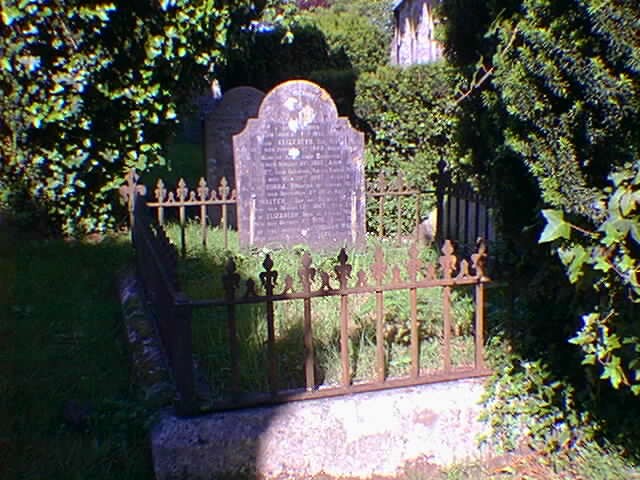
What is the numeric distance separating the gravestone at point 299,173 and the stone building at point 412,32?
439 inches

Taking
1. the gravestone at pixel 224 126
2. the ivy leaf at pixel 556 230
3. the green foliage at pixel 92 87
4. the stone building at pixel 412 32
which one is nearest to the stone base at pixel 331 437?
the ivy leaf at pixel 556 230

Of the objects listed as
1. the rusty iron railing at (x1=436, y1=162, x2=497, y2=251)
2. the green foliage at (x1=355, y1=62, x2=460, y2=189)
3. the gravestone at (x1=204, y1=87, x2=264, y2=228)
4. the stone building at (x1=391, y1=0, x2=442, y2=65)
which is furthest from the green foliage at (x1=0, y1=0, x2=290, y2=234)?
the stone building at (x1=391, y1=0, x2=442, y2=65)

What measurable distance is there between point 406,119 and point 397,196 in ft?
3.22

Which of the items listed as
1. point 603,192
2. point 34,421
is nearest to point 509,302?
point 603,192

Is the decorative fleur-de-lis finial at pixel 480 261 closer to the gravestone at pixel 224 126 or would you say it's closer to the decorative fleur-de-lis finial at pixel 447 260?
the decorative fleur-de-lis finial at pixel 447 260

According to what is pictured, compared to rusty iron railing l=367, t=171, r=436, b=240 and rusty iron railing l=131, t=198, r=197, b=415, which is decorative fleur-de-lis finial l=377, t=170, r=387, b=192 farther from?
rusty iron railing l=131, t=198, r=197, b=415

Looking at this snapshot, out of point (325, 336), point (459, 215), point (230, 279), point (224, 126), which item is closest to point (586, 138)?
point (230, 279)

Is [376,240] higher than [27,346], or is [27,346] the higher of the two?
[376,240]

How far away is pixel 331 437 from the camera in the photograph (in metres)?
3.22

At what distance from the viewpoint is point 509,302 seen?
139 inches

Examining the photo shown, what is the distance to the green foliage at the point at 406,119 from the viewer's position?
766cm

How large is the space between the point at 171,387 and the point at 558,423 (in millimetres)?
1940

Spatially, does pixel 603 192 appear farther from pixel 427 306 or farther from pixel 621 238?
pixel 427 306

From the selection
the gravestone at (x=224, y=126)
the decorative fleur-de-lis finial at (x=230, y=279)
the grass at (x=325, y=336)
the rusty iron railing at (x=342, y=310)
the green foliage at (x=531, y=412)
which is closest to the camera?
the decorative fleur-de-lis finial at (x=230, y=279)
